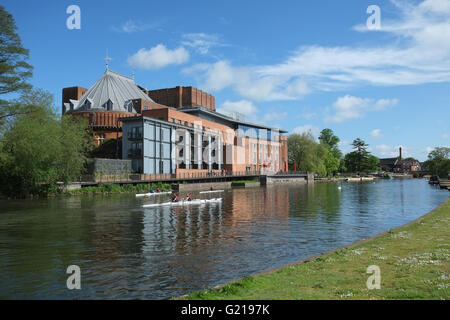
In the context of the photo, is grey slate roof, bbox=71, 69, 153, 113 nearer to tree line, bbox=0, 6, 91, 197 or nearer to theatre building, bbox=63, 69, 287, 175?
theatre building, bbox=63, 69, 287, 175

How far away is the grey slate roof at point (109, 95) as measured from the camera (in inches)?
3376

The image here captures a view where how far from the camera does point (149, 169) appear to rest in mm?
67375

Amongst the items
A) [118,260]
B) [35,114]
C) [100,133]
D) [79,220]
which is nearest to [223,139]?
[100,133]

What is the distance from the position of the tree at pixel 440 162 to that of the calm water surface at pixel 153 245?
13077 cm

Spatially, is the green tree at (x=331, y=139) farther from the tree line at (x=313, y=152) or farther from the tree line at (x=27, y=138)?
the tree line at (x=27, y=138)

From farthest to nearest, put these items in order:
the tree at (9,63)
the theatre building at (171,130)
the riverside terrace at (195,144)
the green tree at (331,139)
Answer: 1. the green tree at (331,139)
2. the theatre building at (171,130)
3. the riverside terrace at (195,144)
4. the tree at (9,63)

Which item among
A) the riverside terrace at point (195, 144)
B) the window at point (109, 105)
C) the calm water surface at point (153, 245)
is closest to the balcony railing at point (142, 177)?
the riverside terrace at point (195, 144)

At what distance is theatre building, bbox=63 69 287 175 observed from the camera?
224ft

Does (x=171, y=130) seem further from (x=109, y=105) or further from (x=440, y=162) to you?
(x=440, y=162)

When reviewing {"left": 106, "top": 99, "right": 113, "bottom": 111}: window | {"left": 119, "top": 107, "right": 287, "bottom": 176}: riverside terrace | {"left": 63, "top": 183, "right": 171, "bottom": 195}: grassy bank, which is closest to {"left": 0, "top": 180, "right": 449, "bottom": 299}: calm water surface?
{"left": 63, "top": 183, "right": 171, "bottom": 195}: grassy bank

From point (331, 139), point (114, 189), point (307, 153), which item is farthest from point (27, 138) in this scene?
point (331, 139)

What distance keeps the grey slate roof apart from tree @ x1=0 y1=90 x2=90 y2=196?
1351 inches

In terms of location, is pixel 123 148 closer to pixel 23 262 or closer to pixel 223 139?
pixel 223 139

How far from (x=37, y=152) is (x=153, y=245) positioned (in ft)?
115
